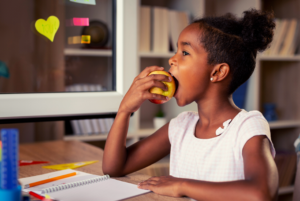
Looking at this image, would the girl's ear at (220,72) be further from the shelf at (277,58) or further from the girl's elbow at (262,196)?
the shelf at (277,58)

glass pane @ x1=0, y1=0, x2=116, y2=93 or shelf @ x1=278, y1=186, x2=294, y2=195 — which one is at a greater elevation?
glass pane @ x1=0, y1=0, x2=116, y2=93

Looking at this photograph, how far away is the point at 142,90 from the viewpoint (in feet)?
2.66

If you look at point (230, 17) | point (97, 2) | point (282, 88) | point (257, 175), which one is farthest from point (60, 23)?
point (282, 88)

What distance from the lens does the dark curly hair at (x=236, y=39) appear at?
805mm

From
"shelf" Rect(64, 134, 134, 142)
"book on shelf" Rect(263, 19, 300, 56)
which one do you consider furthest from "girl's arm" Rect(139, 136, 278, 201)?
"book on shelf" Rect(263, 19, 300, 56)

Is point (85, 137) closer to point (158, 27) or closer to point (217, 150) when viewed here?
point (158, 27)

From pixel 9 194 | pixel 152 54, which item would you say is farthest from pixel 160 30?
pixel 9 194

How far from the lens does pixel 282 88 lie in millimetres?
2371

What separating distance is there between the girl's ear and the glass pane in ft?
0.98

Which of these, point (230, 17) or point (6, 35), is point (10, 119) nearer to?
point (6, 35)

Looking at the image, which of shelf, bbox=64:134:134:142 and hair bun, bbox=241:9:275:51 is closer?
hair bun, bbox=241:9:275:51

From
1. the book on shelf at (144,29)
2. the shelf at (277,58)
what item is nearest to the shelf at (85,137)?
the book on shelf at (144,29)

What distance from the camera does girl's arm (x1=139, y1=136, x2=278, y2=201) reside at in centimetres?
59

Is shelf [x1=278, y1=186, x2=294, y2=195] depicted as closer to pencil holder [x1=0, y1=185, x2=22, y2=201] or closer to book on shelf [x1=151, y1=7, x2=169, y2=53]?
book on shelf [x1=151, y1=7, x2=169, y2=53]
